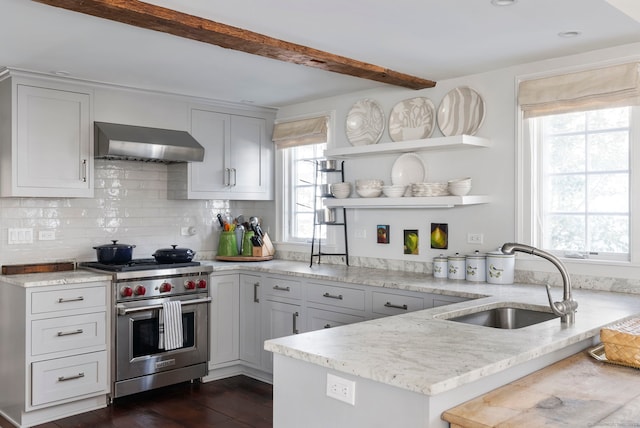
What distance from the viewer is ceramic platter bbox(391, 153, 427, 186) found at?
179 inches

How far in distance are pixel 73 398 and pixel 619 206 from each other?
3.76m

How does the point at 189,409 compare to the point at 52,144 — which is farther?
the point at 52,144

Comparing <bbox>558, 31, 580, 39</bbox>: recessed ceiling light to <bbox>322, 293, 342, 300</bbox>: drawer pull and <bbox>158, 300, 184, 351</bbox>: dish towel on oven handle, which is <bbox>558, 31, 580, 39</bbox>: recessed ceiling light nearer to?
<bbox>322, 293, 342, 300</bbox>: drawer pull

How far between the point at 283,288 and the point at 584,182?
2285mm

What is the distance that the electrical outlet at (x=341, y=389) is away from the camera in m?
1.92

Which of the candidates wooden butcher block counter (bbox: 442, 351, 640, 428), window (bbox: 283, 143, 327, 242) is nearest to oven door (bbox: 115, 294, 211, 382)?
window (bbox: 283, 143, 327, 242)

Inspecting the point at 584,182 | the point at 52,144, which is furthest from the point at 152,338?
the point at 584,182

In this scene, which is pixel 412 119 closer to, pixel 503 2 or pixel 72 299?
pixel 503 2

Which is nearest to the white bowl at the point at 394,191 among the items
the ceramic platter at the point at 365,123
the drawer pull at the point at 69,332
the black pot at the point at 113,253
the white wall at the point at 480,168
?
the white wall at the point at 480,168

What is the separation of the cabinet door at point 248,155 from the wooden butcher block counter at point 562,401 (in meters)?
3.70

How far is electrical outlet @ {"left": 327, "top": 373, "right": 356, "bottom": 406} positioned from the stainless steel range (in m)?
2.62

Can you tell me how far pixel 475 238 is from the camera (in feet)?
13.8

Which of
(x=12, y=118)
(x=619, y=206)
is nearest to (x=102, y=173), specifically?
(x=12, y=118)

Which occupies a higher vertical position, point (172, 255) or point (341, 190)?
point (341, 190)
